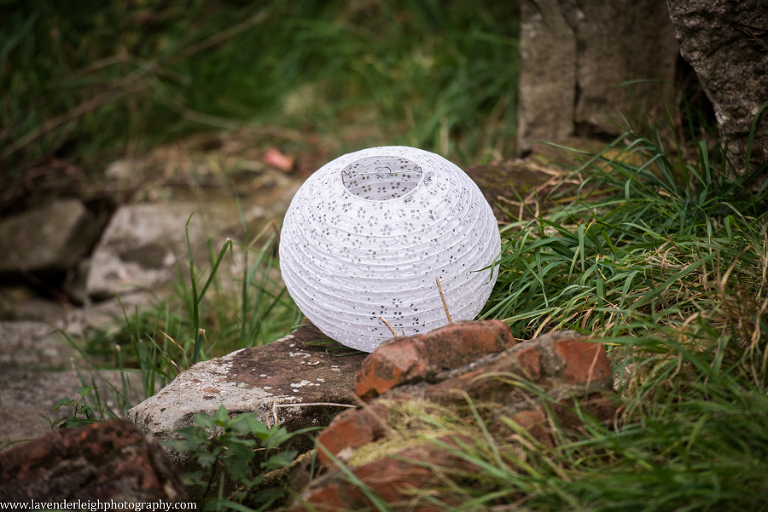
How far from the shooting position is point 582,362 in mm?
1612

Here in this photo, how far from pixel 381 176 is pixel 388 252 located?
18.3 inches

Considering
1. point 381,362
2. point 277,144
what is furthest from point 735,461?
point 277,144

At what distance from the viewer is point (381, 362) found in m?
1.66

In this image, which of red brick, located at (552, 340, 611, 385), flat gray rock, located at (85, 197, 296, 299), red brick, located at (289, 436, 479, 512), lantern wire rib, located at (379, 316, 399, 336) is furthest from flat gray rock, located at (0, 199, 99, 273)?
red brick, located at (552, 340, 611, 385)

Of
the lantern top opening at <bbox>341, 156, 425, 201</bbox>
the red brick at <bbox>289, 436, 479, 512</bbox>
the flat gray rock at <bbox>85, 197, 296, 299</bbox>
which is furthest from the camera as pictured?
the flat gray rock at <bbox>85, 197, 296, 299</bbox>

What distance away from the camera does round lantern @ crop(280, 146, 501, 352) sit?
71.6 inches

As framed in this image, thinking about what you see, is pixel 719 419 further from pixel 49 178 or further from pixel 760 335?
pixel 49 178

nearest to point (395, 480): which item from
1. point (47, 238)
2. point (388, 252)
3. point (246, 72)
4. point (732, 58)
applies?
point (388, 252)

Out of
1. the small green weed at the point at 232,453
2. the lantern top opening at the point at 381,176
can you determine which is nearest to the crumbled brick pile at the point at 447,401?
the small green weed at the point at 232,453

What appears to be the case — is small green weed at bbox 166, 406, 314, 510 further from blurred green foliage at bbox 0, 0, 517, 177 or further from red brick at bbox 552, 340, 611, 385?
Answer: blurred green foliage at bbox 0, 0, 517, 177

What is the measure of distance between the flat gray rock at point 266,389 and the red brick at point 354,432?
0.28 meters

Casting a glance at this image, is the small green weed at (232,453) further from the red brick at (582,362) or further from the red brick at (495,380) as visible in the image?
the red brick at (582,362)

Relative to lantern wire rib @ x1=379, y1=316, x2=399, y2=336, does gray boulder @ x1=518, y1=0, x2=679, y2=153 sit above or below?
above

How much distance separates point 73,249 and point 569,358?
385 centimetres
